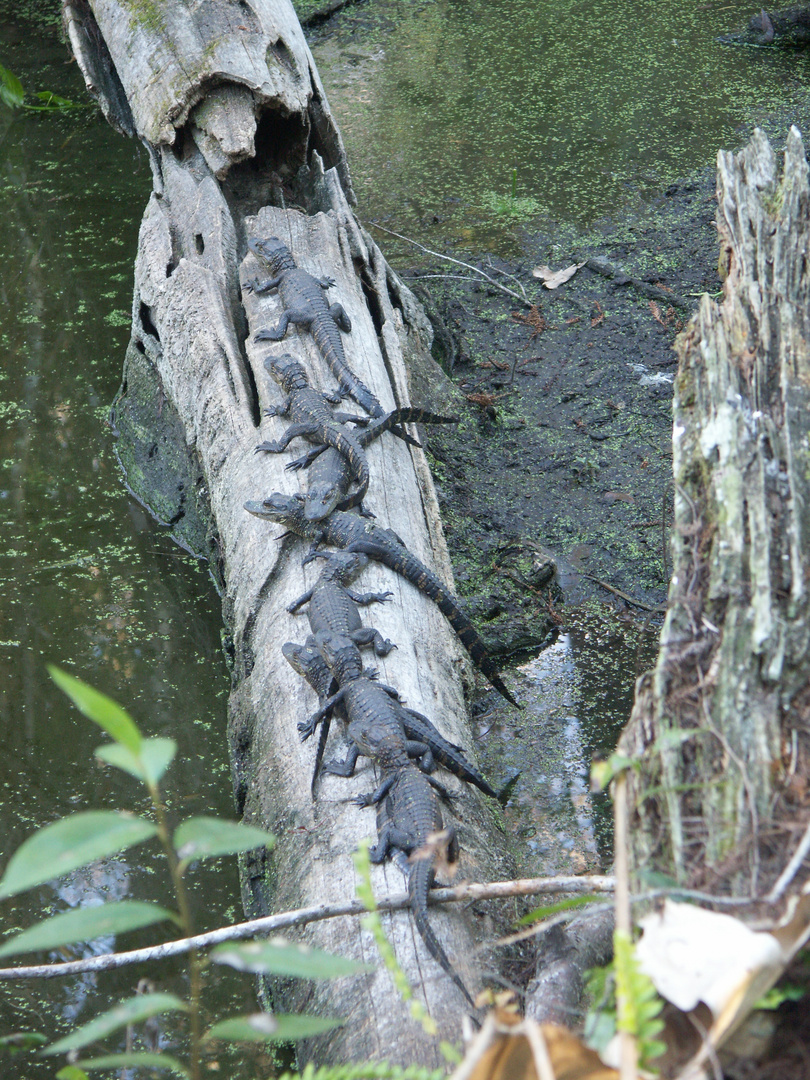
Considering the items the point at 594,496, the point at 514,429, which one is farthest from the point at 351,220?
the point at 594,496

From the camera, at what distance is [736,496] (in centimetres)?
137

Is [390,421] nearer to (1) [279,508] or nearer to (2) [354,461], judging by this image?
(2) [354,461]

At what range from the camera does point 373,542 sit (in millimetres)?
2768

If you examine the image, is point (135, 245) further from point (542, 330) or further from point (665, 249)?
point (665, 249)

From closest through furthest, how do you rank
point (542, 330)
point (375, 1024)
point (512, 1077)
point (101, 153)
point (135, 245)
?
point (512, 1077) → point (375, 1024) → point (542, 330) → point (135, 245) → point (101, 153)

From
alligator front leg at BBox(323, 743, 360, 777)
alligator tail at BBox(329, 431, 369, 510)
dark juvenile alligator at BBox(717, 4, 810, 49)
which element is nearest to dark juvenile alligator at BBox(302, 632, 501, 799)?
alligator front leg at BBox(323, 743, 360, 777)

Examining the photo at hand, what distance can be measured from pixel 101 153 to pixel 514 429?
4.24 meters

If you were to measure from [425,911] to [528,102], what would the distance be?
6.39 metres

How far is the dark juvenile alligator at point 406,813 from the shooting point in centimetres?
182

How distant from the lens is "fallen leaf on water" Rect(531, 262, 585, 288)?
5098 mm

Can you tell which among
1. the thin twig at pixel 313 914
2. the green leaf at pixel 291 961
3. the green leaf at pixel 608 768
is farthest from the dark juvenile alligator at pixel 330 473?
the green leaf at pixel 291 961

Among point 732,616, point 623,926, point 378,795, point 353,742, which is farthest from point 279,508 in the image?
point 623,926

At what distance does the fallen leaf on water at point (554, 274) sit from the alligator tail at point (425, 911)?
393 cm

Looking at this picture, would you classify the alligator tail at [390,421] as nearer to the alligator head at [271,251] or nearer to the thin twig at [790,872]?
the alligator head at [271,251]
